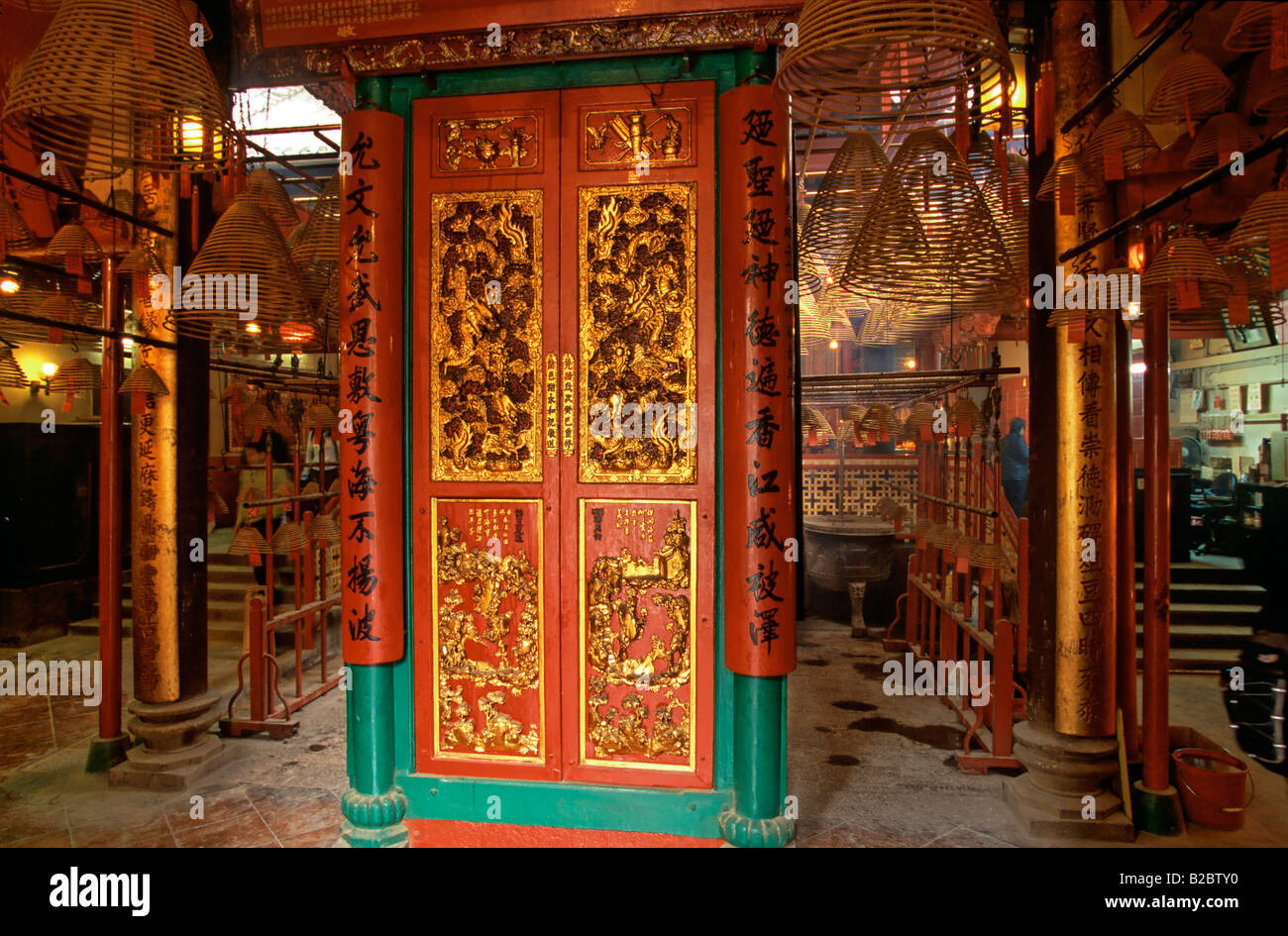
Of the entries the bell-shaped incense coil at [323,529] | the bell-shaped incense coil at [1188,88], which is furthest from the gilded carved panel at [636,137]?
the bell-shaped incense coil at [323,529]

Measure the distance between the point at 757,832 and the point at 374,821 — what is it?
1.77 metres

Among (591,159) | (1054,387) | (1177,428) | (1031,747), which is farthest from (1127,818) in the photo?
(1177,428)

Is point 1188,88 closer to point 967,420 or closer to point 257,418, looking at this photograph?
point 967,420

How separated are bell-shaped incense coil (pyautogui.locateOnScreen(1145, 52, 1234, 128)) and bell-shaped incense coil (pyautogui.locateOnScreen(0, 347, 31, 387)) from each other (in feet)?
23.5

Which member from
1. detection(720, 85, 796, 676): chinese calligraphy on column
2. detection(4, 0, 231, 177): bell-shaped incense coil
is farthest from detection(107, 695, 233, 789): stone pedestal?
detection(720, 85, 796, 676): chinese calligraphy on column

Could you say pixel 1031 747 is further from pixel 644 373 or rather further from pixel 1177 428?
Result: pixel 1177 428

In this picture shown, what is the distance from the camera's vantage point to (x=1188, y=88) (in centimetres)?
268

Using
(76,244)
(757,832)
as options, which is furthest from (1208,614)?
(76,244)

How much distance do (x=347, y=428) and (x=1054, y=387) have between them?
3.55m

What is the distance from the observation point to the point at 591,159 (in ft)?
10.1

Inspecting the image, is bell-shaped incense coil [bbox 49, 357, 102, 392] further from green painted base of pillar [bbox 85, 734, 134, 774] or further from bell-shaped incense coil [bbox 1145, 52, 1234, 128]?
bell-shaped incense coil [bbox 1145, 52, 1234, 128]

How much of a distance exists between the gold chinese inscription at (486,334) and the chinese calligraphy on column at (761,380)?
3.16 feet

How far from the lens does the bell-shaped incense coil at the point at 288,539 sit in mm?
4926

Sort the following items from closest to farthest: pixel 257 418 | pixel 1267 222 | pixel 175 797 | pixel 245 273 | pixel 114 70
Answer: pixel 1267 222 < pixel 114 70 < pixel 245 273 < pixel 175 797 < pixel 257 418
